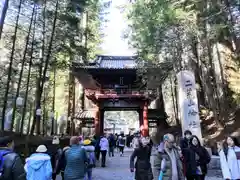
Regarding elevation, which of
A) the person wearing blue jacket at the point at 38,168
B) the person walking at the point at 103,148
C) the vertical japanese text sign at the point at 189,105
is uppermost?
the vertical japanese text sign at the point at 189,105

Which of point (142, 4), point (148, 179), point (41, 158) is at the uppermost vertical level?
point (142, 4)

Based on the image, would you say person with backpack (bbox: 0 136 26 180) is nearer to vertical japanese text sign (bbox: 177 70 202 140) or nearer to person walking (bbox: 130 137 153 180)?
person walking (bbox: 130 137 153 180)

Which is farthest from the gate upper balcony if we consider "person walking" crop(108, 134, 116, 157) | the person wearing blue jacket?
the person wearing blue jacket

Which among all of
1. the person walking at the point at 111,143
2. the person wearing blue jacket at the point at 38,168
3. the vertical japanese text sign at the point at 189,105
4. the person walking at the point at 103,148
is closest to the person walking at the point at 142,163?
the person wearing blue jacket at the point at 38,168

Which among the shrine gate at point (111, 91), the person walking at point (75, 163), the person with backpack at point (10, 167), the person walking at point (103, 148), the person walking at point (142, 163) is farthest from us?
the shrine gate at point (111, 91)

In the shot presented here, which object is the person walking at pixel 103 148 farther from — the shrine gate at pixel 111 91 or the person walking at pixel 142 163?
the shrine gate at pixel 111 91

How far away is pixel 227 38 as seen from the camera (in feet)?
51.2

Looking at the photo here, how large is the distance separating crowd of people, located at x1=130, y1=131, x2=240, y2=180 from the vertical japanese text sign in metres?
4.24

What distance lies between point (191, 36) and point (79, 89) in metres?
12.7

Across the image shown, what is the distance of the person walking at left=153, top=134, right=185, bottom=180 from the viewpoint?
425cm

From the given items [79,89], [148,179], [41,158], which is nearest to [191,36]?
[148,179]

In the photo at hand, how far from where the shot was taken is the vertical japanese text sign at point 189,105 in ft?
32.8

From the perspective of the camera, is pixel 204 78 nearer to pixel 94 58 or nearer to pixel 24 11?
pixel 24 11

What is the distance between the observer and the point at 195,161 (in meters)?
5.27
